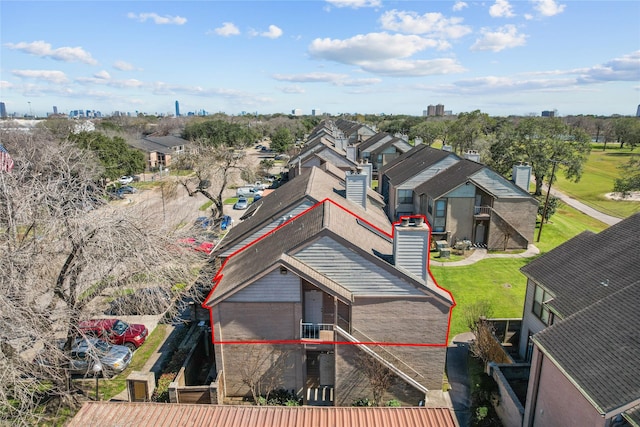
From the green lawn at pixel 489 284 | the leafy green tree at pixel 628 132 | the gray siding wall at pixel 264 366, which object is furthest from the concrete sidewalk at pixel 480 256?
the leafy green tree at pixel 628 132

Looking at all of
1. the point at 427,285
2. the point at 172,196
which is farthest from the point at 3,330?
the point at 172,196

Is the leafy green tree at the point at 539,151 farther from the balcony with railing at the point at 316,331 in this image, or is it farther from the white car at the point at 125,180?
the white car at the point at 125,180

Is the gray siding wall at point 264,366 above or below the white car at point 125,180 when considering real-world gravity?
below

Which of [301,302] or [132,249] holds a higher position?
[132,249]

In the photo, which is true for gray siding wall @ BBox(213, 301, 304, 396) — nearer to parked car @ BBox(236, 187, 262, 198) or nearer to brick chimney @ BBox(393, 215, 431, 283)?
brick chimney @ BBox(393, 215, 431, 283)

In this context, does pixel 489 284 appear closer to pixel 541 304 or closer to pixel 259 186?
pixel 541 304

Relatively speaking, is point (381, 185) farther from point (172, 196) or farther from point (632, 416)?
point (632, 416)

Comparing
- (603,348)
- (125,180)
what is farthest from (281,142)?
(603,348)
